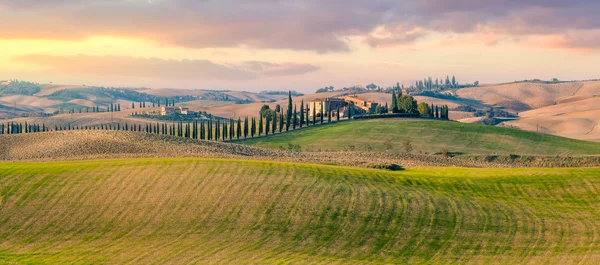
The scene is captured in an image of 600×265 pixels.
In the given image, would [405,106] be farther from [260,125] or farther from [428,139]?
[260,125]

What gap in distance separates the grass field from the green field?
196 ft

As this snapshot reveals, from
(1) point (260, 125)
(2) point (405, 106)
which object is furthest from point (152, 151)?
(2) point (405, 106)

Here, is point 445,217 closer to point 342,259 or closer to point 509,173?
point 342,259

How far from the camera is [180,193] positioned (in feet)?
170

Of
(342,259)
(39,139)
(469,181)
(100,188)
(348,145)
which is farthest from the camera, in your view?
(348,145)

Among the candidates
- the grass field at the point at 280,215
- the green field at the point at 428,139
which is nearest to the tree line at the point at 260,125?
the green field at the point at 428,139

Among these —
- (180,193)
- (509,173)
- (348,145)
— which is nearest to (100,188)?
(180,193)

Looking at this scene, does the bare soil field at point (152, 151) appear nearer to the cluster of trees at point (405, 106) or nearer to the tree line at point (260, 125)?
the tree line at point (260, 125)

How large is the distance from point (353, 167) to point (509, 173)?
49.4 feet

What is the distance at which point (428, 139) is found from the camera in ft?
434

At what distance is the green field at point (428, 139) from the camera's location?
404 feet

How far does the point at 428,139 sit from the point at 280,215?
292 ft

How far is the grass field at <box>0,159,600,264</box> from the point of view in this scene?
41.2 meters

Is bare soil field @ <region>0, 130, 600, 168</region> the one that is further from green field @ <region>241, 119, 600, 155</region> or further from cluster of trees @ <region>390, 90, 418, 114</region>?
cluster of trees @ <region>390, 90, 418, 114</region>
